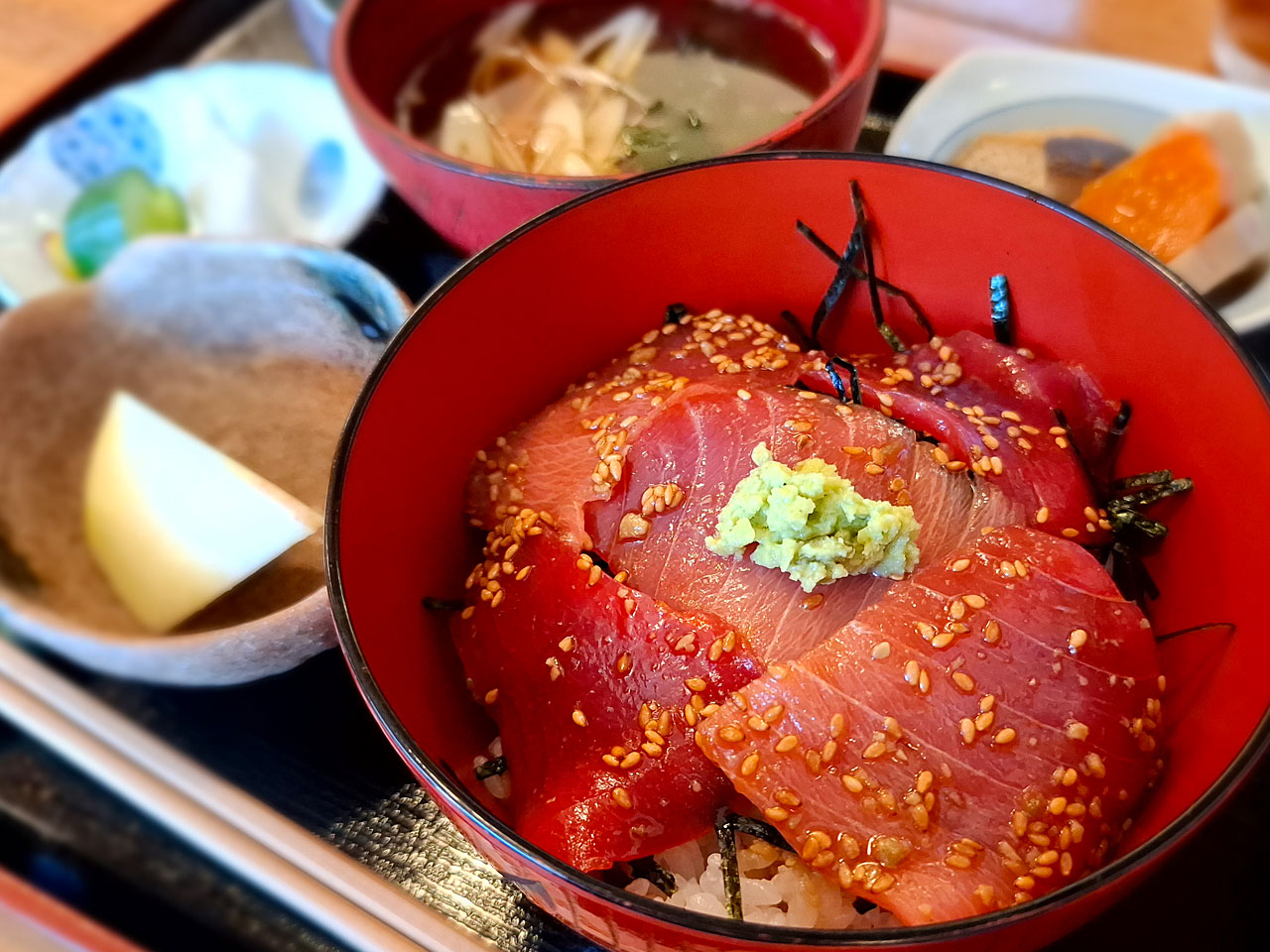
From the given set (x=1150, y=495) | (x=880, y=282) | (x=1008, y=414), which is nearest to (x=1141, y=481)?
(x=1150, y=495)

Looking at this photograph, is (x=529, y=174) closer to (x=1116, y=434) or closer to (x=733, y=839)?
(x=1116, y=434)

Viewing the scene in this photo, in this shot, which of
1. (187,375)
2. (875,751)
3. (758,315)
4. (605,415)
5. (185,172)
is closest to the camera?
(875,751)

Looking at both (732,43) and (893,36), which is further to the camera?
(893,36)

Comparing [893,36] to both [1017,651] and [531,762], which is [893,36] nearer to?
[1017,651]

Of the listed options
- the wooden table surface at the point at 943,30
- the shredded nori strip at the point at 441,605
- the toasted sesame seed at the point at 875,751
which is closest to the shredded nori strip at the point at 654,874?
the toasted sesame seed at the point at 875,751

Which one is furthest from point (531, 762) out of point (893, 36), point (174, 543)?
point (893, 36)
